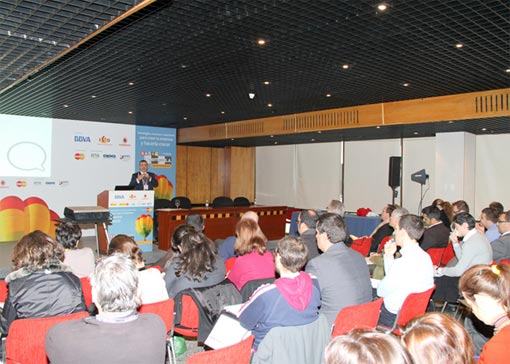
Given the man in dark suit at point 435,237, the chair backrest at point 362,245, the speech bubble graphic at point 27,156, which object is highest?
the speech bubble graphic at point 27,156

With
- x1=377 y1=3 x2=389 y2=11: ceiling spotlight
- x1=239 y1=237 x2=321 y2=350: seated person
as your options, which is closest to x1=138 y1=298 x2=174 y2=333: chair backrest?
x1=239 y1=237 x2=321 y2=350: seated person

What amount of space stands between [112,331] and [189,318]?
153cm

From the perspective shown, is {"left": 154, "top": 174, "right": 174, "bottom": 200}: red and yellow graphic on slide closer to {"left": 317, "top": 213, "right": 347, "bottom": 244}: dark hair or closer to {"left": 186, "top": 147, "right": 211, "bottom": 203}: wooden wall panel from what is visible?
{"left": 186, "top": 147, "right": 211, "bottom": 203}: wooden wall panel

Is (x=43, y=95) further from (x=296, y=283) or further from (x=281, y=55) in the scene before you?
(x=296, y=283)

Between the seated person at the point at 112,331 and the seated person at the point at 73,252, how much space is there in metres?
2.03

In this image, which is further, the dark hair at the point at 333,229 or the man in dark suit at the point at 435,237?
the man in dark suit at the point at 435,237

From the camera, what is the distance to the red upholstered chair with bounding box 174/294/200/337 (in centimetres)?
322

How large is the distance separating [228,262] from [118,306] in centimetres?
255

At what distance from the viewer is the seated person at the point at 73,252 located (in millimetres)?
3807

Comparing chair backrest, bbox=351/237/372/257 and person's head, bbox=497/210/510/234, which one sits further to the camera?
chair backrest, bbox=351/237/372/257

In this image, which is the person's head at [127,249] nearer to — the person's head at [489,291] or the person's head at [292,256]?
the person's head at [292,256]

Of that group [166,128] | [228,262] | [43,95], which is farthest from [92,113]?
[228,262]

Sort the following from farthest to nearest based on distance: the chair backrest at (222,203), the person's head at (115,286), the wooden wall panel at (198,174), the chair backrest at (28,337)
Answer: the wooden wall panel at (198,174) < the chair backrest at (222,203) < the chair backrest at (28,337) < the person's head at (115,286)

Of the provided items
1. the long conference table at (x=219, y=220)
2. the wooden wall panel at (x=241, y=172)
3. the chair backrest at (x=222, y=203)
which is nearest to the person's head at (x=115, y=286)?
the long conference table at (x=219, y=220)
